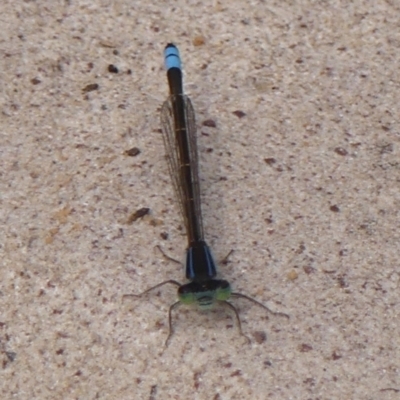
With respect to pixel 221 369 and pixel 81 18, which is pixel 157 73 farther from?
pixel 221 369

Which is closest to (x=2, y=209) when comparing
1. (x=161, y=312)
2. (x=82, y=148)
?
(x=82, y=148)

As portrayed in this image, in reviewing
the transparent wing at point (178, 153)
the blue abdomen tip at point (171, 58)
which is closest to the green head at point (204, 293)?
the transparent wing at point (178, 153)

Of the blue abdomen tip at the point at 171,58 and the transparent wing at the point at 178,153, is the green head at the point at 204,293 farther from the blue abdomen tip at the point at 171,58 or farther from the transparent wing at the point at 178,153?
the blue abdomen tip at the point at 171,58

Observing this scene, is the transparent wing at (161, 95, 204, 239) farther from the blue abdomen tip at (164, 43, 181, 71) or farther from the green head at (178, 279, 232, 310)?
the green head at (178, 279, 232, 310)

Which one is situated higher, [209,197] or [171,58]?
[171,58]

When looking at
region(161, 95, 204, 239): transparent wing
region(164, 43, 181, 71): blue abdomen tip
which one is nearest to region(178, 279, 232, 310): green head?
region(161, 95, 204, 239): transparent wing

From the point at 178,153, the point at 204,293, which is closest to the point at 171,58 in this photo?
the point at 178,153

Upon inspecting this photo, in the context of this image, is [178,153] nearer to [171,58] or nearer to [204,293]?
[171,58]
